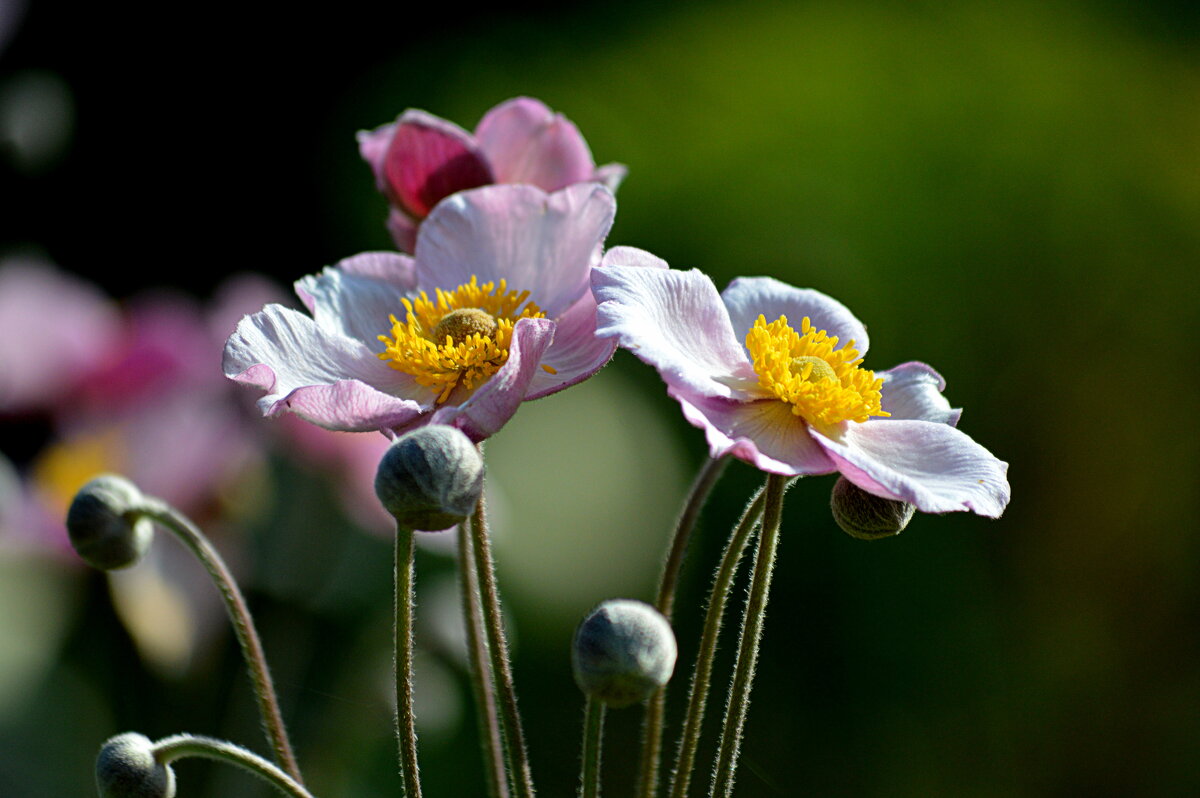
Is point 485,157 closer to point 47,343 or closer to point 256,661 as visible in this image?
point 256,661

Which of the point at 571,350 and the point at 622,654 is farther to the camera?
the point at 571,350

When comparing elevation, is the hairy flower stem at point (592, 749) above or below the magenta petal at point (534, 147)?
below

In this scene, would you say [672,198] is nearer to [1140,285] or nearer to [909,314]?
[909,314]

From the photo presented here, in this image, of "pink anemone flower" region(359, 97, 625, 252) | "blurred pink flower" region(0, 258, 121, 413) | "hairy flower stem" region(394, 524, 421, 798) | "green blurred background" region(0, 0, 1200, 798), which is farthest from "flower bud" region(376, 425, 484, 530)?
"green blurred background" region(0, 0, 1200, 798)

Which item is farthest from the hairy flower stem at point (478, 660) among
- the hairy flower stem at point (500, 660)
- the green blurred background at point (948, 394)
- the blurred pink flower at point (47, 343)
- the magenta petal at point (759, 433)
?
the green blurred background at point (948, 394)

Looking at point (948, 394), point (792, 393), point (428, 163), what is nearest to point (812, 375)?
point (792, 393)

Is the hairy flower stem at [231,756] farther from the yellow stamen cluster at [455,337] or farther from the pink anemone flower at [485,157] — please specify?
the pink anemone flower at [485,157]

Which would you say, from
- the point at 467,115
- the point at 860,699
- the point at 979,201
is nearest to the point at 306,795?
the point at 860,699
